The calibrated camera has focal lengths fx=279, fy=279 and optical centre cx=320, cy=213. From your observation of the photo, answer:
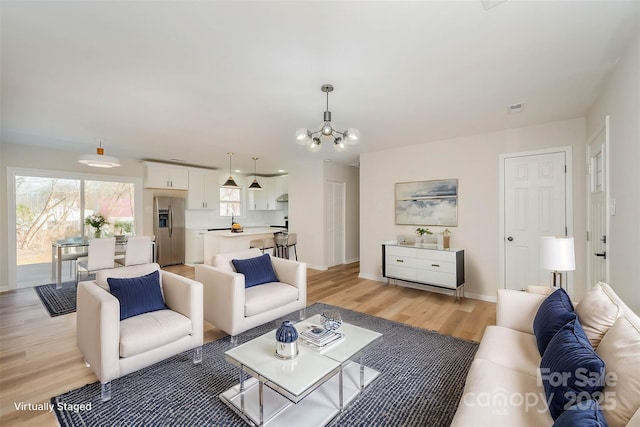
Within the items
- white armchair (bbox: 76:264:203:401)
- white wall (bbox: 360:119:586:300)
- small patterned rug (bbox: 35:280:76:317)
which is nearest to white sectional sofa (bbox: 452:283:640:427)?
white armchair (bbox: 76:264:203:401)

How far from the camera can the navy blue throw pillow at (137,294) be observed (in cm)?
230

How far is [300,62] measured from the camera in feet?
7.02

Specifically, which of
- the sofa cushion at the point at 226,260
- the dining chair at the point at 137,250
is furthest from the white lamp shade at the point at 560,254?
the dining chair at the point at 137,250

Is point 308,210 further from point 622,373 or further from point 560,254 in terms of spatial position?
point 622,373

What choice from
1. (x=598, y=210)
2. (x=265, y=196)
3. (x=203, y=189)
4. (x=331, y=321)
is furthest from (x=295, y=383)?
(x=265, y=196)

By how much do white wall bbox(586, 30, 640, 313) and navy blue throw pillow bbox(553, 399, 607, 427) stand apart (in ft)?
4.35

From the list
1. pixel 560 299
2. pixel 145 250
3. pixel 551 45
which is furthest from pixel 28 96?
pixel 560 299

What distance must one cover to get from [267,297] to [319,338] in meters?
1.08

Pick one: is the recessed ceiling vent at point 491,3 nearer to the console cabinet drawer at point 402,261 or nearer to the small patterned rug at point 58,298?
the console cabinet drawer at point 402,261

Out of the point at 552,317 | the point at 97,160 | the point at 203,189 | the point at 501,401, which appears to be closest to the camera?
the point at 501,401

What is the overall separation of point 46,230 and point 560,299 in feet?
23.5

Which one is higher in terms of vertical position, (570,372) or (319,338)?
(570,372)

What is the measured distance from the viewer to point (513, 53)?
203 centimetres

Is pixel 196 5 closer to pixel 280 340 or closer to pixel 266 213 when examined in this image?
pixel 280 340
